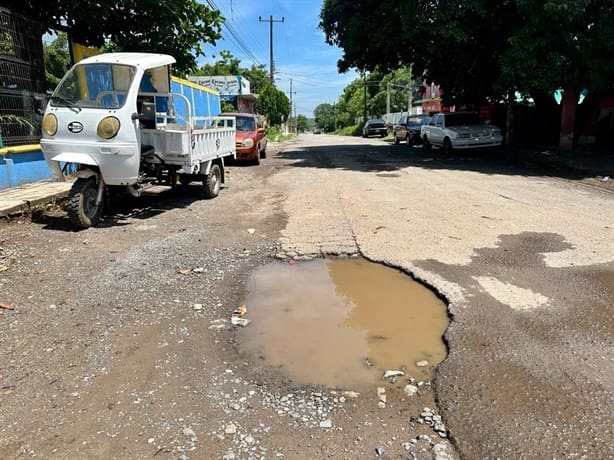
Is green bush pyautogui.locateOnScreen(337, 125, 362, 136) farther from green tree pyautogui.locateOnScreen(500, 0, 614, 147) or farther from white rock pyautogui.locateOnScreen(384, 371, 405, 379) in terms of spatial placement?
white rock pyautogui.locateOnScreen(384, 371, 405, 379)

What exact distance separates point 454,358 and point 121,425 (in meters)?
2.31

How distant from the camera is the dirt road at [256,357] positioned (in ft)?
8.94

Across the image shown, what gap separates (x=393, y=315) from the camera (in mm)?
4426

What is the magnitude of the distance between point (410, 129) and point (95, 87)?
69.8ft

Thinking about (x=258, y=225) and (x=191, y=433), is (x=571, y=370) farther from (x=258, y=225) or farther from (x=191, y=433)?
(x=258, y=225)

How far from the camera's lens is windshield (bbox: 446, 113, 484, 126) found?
19.5 m

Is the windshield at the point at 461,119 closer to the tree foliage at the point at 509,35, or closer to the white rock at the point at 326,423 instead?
the tree foliage at the point at 509,35

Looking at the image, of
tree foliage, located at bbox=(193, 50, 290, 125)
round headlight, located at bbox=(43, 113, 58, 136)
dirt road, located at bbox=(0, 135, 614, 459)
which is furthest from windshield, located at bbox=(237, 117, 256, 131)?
tree foliage, located at bbox=(193, 50, 290, 125)

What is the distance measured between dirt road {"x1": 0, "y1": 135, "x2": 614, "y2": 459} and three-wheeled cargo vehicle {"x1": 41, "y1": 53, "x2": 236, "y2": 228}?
2.33 feet

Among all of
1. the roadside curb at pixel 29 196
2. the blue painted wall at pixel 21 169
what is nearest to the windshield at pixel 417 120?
the blue painted wall at pixel 21 169

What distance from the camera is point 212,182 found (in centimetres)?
1009

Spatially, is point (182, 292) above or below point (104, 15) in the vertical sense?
below

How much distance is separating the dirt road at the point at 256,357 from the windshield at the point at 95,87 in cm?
186

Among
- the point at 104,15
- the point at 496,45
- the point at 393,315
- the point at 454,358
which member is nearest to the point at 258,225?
the point at 393,315
